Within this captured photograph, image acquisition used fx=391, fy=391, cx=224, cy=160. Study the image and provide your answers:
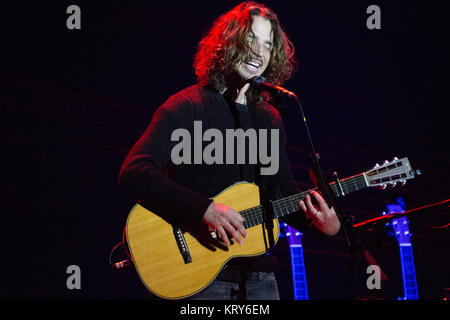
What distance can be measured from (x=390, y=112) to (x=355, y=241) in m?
4.13

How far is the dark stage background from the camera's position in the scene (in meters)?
4.02

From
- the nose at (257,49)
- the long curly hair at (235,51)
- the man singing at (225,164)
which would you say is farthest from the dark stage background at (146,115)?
the nose at (257,49)

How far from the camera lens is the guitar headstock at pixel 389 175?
241 cm

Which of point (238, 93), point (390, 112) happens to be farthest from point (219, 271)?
point (390, 112)

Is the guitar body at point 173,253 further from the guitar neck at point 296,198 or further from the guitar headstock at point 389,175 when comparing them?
the guitar headstock at point 389,175

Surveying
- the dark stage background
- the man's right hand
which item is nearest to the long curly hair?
the man's right hand

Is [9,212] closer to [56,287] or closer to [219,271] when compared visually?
[56,287]

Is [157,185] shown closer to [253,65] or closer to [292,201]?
[292,201]

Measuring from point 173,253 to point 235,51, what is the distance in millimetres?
1347

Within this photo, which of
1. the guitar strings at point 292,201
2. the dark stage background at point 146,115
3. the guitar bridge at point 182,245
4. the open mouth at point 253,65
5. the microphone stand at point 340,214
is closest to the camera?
the microphone stand at point 340,214

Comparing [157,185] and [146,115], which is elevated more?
[146,115]

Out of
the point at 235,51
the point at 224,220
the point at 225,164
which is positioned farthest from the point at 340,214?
the point at 235,51

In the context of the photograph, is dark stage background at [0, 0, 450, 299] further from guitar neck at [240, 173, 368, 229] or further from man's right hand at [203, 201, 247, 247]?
man's right hand at [203, 201, 247, 247]

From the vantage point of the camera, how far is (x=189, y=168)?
2238mm
